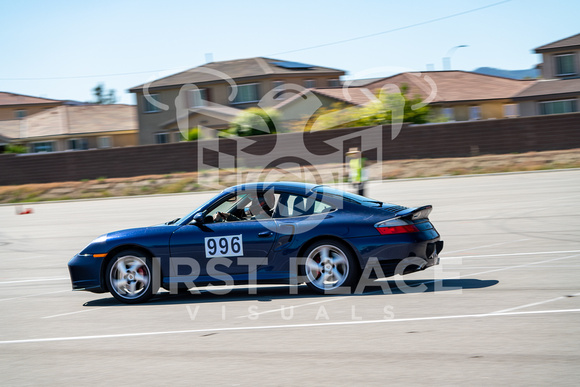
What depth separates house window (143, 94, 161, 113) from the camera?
2060 inches

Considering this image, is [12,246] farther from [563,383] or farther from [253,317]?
[563,383]

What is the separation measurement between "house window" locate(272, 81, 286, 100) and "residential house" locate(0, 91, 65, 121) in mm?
42511

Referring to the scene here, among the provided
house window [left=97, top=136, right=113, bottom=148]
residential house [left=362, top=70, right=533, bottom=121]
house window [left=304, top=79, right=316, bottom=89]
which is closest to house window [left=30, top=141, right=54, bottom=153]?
house window [left=97, top=136, right=113, bottom=148]

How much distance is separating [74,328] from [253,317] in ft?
6.46

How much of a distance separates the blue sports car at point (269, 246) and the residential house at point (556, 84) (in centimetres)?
3713

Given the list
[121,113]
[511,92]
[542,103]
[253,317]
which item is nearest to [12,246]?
[253,317]

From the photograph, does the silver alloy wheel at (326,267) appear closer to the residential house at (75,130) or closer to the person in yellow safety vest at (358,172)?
the person in yellow safety vest at (358,172)

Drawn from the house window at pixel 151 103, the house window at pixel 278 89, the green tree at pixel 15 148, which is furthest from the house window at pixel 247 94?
the green tree at pixel 15 148

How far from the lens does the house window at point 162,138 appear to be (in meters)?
51.2

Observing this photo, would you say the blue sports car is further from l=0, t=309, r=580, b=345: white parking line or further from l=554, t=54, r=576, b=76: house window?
l=554, t=54, r=576, b=76: house window

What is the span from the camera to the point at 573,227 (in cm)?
1269

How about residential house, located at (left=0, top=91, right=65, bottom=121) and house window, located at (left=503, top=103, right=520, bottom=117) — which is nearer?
house window, located at (left=503, top=103, right=520, bottom=117)

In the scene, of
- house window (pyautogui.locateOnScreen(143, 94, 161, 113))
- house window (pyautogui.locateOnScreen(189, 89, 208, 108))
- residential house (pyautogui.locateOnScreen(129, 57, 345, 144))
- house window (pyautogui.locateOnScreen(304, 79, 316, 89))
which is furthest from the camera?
house window (pyautogui.locateOnScreen(304, 79, 316, 89))

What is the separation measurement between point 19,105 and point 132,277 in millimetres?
79260
